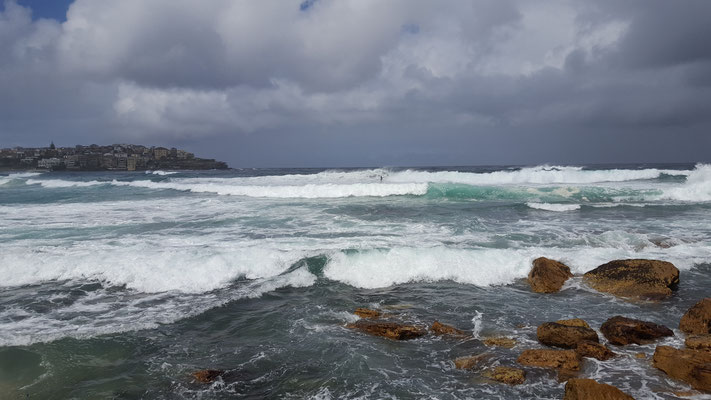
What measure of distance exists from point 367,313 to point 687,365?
13.8 ft

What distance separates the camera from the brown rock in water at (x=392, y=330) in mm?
5953

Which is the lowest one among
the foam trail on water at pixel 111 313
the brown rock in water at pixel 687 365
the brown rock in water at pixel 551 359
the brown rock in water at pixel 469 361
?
the foam trail on water at pixel 111 313

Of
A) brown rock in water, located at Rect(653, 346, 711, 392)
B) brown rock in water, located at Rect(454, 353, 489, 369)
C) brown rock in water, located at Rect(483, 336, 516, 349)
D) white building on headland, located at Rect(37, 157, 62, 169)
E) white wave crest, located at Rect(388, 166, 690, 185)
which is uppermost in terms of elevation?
white building on headland, located at Rect(37, 157, 62, 169)

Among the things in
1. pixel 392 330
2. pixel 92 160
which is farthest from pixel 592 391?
pixel 92 160

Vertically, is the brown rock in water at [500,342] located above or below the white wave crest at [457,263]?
below

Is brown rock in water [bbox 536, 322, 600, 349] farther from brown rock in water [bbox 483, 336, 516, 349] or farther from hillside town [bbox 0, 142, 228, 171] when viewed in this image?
hillside town [bbox 0, 142, 228, 171]

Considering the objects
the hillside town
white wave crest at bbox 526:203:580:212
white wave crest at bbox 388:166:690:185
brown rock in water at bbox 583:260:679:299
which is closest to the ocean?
brown rock in water at bbox 583:260:679:299

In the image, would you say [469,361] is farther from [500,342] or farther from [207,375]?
[207,375]

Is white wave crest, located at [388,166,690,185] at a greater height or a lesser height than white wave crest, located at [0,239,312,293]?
greater

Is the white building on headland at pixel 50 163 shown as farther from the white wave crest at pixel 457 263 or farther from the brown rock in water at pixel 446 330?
the brown rock in water at pixel 446 330

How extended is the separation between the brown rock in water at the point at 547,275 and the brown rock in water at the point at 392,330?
334cm

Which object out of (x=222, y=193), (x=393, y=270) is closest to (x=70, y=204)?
(x=222, y=193)

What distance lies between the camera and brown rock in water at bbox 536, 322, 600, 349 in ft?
17.9

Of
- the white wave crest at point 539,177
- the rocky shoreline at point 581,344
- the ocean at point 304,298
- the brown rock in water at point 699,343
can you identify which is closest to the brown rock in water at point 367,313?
the rocky shoreline at point 581,344
